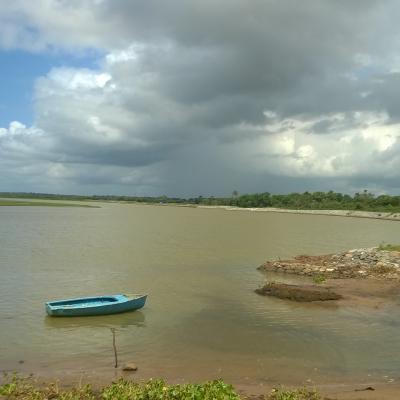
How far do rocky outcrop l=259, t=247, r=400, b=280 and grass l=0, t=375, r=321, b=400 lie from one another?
19553mm

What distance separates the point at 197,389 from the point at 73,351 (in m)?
7.12

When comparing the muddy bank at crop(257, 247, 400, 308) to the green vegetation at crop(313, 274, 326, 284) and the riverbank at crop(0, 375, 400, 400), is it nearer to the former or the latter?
the green vegetation at crop(313, 274, 326, 284)

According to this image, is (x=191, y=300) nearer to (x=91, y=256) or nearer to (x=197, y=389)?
(x=197, y=389)

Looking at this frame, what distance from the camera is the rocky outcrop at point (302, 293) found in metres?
22.9

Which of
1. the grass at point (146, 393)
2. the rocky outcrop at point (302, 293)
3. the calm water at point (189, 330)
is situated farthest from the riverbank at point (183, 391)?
the rocky outcrop at point (302, 293)

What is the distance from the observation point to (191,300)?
23.3m

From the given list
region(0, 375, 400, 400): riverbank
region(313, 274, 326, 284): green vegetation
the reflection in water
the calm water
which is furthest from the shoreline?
region(313, 274, 326, 284): green vegetation

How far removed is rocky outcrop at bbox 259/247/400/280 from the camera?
94.5 ft

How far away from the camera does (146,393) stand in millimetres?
9562

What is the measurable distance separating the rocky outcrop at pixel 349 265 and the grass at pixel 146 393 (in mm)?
19553

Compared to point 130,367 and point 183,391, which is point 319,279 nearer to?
point 130,367

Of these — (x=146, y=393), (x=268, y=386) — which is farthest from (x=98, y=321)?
(x=146, y=393)

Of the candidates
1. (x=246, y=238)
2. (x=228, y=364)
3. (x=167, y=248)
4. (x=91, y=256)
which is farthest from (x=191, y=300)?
(x=246, y=238)

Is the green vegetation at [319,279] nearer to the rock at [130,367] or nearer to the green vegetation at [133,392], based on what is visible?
the rock at [130,367]
